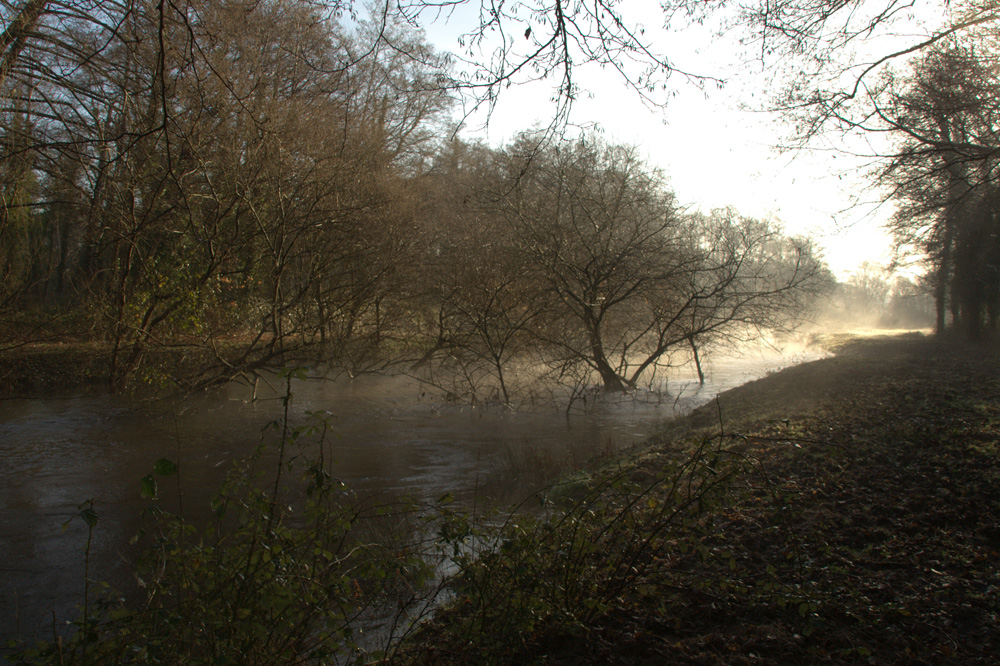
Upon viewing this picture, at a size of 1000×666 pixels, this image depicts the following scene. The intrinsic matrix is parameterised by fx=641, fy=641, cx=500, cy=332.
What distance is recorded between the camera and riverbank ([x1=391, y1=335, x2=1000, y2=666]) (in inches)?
128

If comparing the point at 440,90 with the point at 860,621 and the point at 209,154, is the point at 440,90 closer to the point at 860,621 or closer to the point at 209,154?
the point at 860,621

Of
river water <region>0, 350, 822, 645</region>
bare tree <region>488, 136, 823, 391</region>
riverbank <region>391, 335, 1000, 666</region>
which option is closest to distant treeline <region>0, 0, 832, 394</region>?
bare tree <region>488, 136, 823, 391</region>

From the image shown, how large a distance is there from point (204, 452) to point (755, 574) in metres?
9.32

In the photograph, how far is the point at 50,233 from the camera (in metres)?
19.6

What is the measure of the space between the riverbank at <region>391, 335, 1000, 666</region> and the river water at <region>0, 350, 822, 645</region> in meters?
1.86

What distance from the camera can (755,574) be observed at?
4062 mm

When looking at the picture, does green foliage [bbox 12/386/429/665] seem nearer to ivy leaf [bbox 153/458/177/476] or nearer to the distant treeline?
ivy leaf [bbox 153/458/177/476]

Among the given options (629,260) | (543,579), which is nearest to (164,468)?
(543,579)

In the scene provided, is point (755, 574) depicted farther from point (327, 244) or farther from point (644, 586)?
point (327, 244)

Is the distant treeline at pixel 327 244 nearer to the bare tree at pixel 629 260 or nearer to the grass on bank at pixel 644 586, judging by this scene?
the bare tree at pixel 629 260

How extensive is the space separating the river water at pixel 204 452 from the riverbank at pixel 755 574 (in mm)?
1855

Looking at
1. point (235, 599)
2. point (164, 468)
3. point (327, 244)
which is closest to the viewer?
point (164, 468)

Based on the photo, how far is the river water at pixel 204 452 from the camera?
20.8ft

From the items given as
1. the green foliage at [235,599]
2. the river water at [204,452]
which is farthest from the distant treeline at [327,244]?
the green foliage at [235,599]
